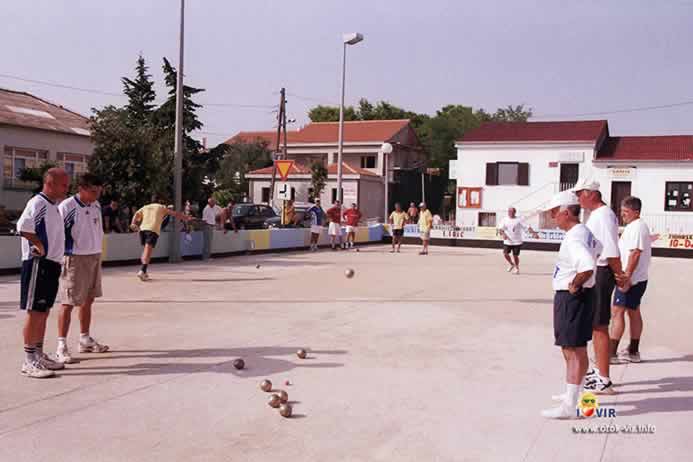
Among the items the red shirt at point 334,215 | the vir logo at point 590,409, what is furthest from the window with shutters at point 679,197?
the vir logo at point 590,409

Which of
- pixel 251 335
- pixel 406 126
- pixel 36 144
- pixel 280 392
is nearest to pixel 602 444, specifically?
pixel 280 392

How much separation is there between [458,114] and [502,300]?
6008 centimetres

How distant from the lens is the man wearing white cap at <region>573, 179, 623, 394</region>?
245 inches

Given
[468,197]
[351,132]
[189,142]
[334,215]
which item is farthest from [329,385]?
[351,132]

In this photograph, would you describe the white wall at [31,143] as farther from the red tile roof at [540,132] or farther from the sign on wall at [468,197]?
the red tile roof at [540,132]

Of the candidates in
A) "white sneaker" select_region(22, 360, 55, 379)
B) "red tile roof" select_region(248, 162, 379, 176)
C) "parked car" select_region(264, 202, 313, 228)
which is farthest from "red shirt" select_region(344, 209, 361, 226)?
"red tile roof" select_region(248, 162, 379, 176)

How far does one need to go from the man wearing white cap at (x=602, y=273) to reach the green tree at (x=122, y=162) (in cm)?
1509

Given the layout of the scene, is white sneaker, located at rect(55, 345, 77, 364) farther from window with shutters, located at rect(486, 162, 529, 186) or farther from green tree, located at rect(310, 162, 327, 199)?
green tree, located at rect(310, 162, 327, 199)

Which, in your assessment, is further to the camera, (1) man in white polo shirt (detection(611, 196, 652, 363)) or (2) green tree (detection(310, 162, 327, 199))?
(2) green tree (detection(310, 162, 327, 199))

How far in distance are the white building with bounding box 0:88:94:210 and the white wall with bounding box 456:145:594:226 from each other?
A: 69.4 ft

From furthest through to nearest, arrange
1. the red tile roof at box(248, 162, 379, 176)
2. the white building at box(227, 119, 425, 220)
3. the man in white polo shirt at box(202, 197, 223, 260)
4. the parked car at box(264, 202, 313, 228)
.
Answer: the white building at box(227, 119, 425, 220) → the red tile roof at box(248, 162, 379, 176) → the parked car at box(264, 202, 313, 228) → the man in white polo shirt at box(202, 197, 223, 260)

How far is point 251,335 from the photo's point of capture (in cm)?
859

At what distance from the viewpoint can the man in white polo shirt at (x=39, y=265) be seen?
6.30 m

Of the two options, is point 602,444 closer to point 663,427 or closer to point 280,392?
point 663,427
